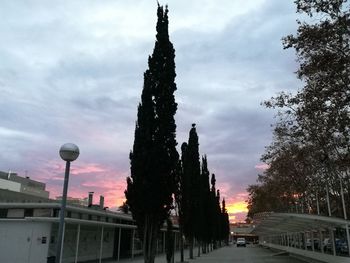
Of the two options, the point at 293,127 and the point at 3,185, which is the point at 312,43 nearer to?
the point at 293,127

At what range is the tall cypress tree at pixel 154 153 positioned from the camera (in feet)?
62.1

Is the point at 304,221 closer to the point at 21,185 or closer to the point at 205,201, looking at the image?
the point at 205,201

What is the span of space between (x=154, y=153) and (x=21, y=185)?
41.1 metres

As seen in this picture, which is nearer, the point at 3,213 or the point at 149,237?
the point at 149,237

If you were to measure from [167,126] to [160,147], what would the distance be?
44.9 inches

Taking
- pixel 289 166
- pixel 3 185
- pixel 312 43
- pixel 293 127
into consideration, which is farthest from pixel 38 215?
pixel 3 185

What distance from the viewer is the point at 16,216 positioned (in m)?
25.9

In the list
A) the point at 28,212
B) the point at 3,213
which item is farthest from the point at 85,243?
the point at 3,213

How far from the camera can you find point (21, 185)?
55031mm

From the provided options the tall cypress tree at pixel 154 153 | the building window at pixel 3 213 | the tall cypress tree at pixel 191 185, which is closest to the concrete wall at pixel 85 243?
the building window at pixel 3 213

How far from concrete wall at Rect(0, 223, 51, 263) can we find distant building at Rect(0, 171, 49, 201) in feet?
40.4

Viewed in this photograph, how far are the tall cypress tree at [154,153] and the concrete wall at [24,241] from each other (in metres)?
8.02

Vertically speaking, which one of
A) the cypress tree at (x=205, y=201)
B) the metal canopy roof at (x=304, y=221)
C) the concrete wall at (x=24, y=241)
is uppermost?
the cypress tree at (x=205, y=201)

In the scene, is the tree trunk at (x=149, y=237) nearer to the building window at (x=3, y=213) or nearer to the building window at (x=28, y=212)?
the building window at (x=28, y=212)
